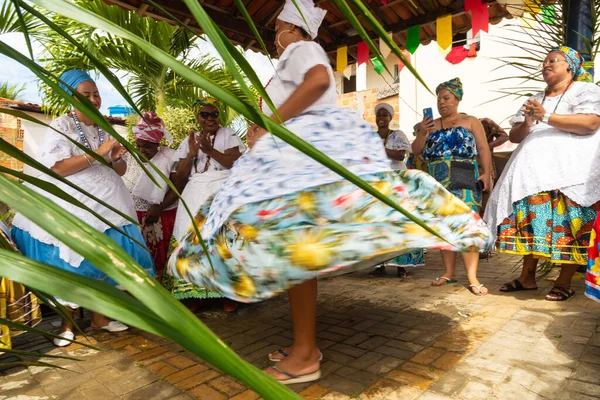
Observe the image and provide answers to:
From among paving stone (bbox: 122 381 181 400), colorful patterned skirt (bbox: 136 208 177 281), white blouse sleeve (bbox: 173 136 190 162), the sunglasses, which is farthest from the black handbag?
paving stone (bbox: 122 381 181 400)

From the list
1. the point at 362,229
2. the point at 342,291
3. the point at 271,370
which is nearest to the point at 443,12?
the point at 342,291

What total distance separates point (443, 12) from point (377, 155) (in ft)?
10.3

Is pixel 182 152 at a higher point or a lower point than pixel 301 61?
lower

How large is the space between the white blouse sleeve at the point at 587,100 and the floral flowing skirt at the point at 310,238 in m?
1.75

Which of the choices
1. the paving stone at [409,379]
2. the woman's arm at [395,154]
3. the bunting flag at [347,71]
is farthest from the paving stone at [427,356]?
the bunting flag at [347,71]

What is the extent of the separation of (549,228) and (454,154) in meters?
1.01

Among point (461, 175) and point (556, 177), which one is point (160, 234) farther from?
point (556, 177)

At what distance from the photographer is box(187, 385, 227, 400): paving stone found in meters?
1.80

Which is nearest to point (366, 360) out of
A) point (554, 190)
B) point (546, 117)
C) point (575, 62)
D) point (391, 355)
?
point (391, 355)

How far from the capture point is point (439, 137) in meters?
3.79

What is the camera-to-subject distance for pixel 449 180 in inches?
144

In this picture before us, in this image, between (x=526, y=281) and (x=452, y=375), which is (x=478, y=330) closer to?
(x=452, y=375)

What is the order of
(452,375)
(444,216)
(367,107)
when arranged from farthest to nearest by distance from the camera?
1. (367,107)
2. (444,216)
3. (452,375)

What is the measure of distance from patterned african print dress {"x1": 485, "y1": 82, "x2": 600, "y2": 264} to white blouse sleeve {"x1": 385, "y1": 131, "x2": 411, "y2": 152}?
1.39 metres
